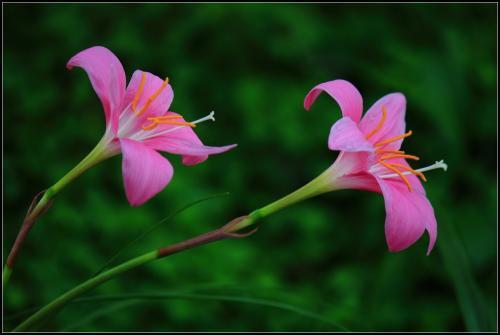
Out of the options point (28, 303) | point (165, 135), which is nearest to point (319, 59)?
point (28, 303)

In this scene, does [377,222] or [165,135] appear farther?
[377,222]

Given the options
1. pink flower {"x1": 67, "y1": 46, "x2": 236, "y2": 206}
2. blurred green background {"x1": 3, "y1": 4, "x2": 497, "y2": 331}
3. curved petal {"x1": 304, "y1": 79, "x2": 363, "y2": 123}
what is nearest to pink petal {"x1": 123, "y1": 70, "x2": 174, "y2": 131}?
pink flower {"x1": 67, "y1": 46, "x2": 236, "y2": 206}

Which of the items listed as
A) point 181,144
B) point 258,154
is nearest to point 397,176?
point 181,144

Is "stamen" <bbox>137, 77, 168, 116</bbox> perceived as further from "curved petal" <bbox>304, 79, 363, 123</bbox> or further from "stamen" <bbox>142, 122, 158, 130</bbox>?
"curved petal" <bbox>304, 79, 363, 123</bbox>

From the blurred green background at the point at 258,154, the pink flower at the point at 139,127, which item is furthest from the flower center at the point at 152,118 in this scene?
the blurred green background at the point at 258,154

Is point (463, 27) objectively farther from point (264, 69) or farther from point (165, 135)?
point (165, 135)

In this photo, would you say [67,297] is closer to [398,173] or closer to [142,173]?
[142,173]
